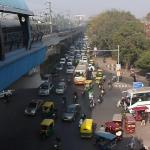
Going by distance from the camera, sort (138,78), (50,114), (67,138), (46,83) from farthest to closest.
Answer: (138,78) < (46,83) < (50,114) < (67,138)

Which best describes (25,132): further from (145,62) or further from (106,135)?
(145,62)

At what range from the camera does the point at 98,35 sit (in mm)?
87062

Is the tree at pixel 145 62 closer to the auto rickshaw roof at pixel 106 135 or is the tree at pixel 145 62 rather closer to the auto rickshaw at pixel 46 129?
the auto rickshaw at pixel 46 129

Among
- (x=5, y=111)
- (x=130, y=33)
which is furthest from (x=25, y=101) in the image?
(x=130, y=33)

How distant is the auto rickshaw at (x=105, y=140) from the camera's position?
2770 cm

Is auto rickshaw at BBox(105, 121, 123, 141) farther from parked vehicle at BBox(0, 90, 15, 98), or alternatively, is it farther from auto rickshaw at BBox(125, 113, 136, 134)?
parked vehicle at BBox(0, 90, 15, 98)

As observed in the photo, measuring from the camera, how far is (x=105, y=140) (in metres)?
28.0

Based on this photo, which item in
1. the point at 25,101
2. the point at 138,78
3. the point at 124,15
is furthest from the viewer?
the point at 124,15

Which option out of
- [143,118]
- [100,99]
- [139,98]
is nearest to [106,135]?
[143,118]

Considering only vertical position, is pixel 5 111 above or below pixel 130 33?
below

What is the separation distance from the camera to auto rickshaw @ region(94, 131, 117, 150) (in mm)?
27700

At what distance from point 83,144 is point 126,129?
190 inches

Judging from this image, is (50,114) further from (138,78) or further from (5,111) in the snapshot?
(138,78)

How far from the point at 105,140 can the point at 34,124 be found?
7915mm
